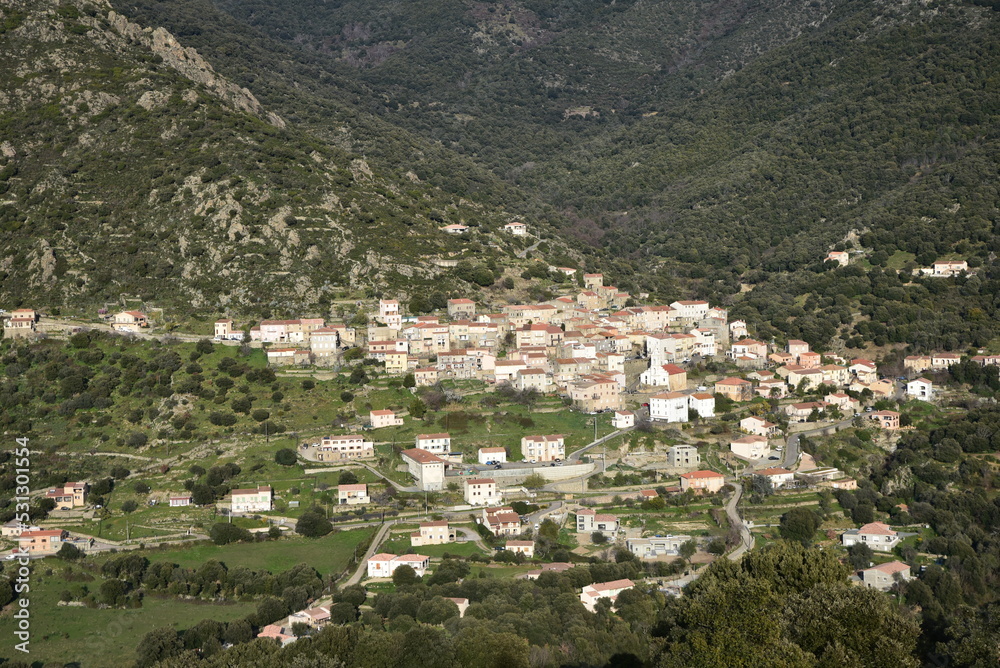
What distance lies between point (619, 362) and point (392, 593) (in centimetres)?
2570

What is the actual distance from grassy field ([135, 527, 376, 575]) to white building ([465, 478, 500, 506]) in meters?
5.28

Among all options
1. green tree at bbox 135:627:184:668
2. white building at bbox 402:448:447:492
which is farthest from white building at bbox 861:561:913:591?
green tree at bbox 135:627:184:668

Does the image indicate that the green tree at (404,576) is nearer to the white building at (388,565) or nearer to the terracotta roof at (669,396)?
the white building at (388,565)

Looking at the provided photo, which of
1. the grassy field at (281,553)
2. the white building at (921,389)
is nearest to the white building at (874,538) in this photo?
the white building at (921,389)

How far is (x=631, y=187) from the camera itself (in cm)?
12206

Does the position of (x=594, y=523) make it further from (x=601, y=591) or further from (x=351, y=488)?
(x=351, y=488)

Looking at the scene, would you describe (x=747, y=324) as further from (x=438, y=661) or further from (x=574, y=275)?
(x=438, y=661)

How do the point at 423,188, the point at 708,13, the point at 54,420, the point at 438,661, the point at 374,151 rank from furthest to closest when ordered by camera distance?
the point at 708,13
the point at 374,151
the point at 423,188
the point at 54,420
the point at 438,661

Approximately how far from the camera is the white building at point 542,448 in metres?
51.0

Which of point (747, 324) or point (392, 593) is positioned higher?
point (747, 324)

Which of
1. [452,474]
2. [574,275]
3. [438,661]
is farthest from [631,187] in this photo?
[438,661]

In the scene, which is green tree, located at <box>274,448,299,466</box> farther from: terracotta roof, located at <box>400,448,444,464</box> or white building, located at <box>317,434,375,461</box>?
terracotta roof, located at <box>400,448,444,464</box>

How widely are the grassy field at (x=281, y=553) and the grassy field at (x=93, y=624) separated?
9.53ft

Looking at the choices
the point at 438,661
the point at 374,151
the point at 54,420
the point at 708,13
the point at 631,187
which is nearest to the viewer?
the point at 438,661
